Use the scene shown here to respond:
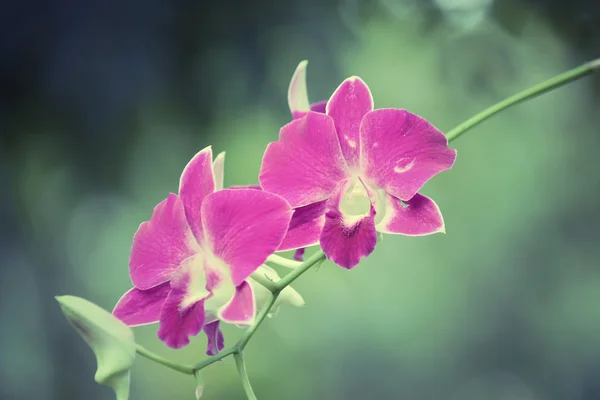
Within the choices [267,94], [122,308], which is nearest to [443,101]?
[267,94]

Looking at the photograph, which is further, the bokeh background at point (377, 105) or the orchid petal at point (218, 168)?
the bokeh background at point (377, 105)

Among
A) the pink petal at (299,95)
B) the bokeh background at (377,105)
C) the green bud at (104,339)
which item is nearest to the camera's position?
the green bud at (104,339)

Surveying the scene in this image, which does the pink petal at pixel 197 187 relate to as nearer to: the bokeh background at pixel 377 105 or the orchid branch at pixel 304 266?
the orchid branch at pixel 304 266

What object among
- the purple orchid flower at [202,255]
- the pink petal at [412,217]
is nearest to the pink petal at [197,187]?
the purple orchid flower at [202,255]

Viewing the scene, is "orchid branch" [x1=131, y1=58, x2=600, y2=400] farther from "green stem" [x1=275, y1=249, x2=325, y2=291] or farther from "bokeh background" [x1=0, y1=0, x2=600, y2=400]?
"bokeh background" [x1=0, y1=0, x2=600, y2=400]

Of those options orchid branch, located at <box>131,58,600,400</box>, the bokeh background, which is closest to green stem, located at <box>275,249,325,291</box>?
orchid branch, located at <box>131,58,600,400</box>

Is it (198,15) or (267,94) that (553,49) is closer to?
(267,94)
